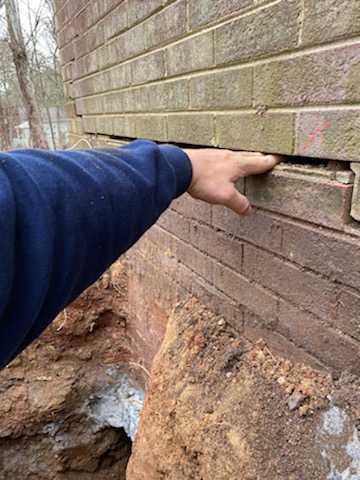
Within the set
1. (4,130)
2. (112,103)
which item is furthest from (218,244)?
(4,130)

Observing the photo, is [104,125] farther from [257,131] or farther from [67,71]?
[257,131]

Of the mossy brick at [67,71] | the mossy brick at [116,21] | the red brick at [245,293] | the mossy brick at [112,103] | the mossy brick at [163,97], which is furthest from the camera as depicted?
the mossy brick at [67,71]

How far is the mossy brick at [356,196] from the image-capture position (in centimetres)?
123

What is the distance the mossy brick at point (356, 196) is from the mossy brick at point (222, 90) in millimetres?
505

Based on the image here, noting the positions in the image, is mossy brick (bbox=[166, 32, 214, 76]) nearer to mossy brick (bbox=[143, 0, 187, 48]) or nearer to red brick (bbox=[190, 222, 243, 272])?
mossy brick (bbox=[143, 0, 187, 48])

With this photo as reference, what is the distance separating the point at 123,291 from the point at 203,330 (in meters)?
1.70

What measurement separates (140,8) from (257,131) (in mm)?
1210

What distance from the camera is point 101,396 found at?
11.5 feet

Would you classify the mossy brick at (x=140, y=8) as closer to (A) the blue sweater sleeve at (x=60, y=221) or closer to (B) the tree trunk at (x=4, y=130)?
(A) the blue sweater sleeve at (x=60, y=221)

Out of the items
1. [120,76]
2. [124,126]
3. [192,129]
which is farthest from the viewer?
[124,126]

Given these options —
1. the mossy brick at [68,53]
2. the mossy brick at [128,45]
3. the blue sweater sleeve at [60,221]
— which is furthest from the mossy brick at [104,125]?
the blue sweater sleeve at [60,221]

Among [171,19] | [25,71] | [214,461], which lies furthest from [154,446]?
[25,71]

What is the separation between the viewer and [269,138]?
4.98 ft

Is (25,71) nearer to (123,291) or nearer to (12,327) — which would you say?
(123,291)
